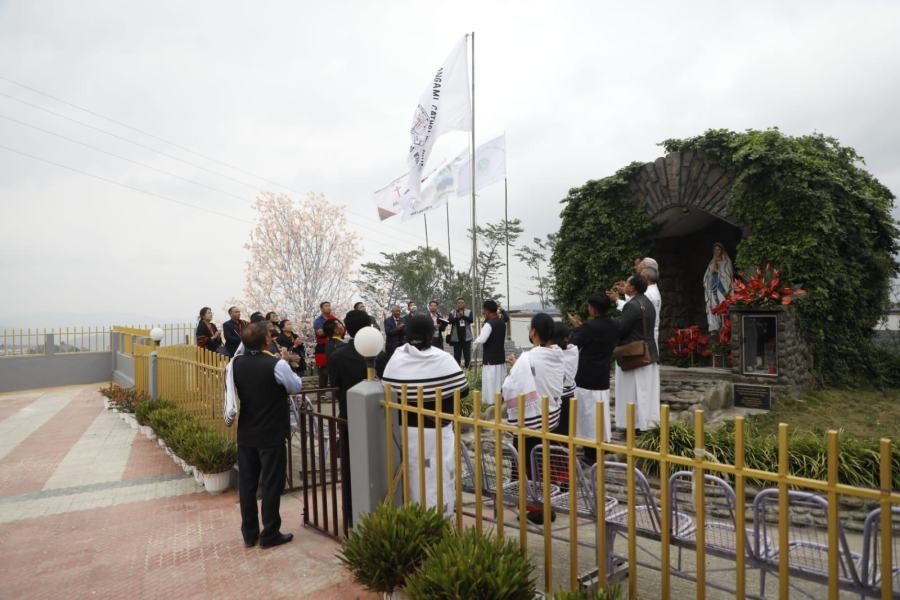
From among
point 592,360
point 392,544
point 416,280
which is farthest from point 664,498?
point 416,280

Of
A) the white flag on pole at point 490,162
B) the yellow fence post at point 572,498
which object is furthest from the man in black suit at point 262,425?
the white flag on pole at point 490,162

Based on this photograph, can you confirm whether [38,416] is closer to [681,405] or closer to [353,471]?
[353,471]

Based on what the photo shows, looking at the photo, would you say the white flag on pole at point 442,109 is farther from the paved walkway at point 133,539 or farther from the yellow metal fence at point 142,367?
the paved walkway at point 133,539

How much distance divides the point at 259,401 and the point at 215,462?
2006 millimetres

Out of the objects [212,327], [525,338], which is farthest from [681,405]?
[525,338]

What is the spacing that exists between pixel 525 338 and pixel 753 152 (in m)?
13.8

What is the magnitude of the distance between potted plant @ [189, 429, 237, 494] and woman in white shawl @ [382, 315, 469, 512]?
9.46 feet

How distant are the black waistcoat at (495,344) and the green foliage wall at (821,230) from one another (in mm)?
3920

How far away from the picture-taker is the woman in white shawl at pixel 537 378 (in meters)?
4.56

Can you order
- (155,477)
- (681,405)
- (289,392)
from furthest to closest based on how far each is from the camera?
(681,405) < (155,477) < (289,392)

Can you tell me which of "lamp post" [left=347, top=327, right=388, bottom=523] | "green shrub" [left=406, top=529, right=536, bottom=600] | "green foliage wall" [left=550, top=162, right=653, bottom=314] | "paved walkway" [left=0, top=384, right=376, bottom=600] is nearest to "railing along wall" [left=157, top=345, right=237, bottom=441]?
"paved walkway" [left=0, top=384, right=376, bottom=600]

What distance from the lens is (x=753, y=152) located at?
9.14m

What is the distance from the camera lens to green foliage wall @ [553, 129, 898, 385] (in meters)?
8.95

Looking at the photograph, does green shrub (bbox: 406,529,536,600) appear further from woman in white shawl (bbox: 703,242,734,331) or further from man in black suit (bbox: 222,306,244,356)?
woman in white shawl (bbox: 703,242,734,331)
